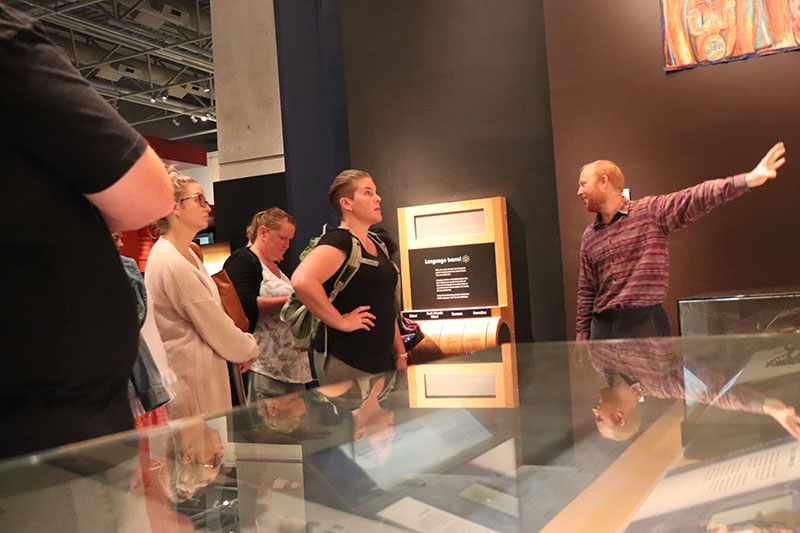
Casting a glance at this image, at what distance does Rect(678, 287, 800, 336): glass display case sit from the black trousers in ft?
3.39

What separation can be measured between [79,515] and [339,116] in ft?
20.7

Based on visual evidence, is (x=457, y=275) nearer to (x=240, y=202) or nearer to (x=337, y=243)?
(x=240, y=202)

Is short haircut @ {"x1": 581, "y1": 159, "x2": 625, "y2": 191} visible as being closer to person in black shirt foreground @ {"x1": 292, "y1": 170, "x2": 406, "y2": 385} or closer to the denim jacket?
person in black shirt foreground @ {"x1": 292, "y1": 170, "x2": 406, "y2": 385}

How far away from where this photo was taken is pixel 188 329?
2.55 m

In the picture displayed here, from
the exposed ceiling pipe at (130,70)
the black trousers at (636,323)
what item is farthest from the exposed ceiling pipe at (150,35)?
the black trousers at (636,323)

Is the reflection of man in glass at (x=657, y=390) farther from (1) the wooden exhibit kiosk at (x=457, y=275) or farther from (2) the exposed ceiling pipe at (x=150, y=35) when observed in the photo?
(2) the exposed ceiling pipe at (x=150, y=35)

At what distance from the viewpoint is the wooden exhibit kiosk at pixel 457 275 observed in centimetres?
573

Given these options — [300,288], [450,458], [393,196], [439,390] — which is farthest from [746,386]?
[393,196]

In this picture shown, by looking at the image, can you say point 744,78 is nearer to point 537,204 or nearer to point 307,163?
point 537,204

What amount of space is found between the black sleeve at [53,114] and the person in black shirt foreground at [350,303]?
1837mm

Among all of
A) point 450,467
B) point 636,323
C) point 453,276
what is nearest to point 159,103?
point 453,276

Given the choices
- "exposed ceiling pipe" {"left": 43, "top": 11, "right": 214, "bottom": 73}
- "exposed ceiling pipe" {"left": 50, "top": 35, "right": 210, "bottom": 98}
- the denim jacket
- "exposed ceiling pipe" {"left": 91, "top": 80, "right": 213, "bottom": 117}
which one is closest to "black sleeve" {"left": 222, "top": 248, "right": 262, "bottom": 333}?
the denim jacket

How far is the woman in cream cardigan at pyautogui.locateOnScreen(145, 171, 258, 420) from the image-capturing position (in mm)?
2496

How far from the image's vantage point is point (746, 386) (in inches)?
41.1
